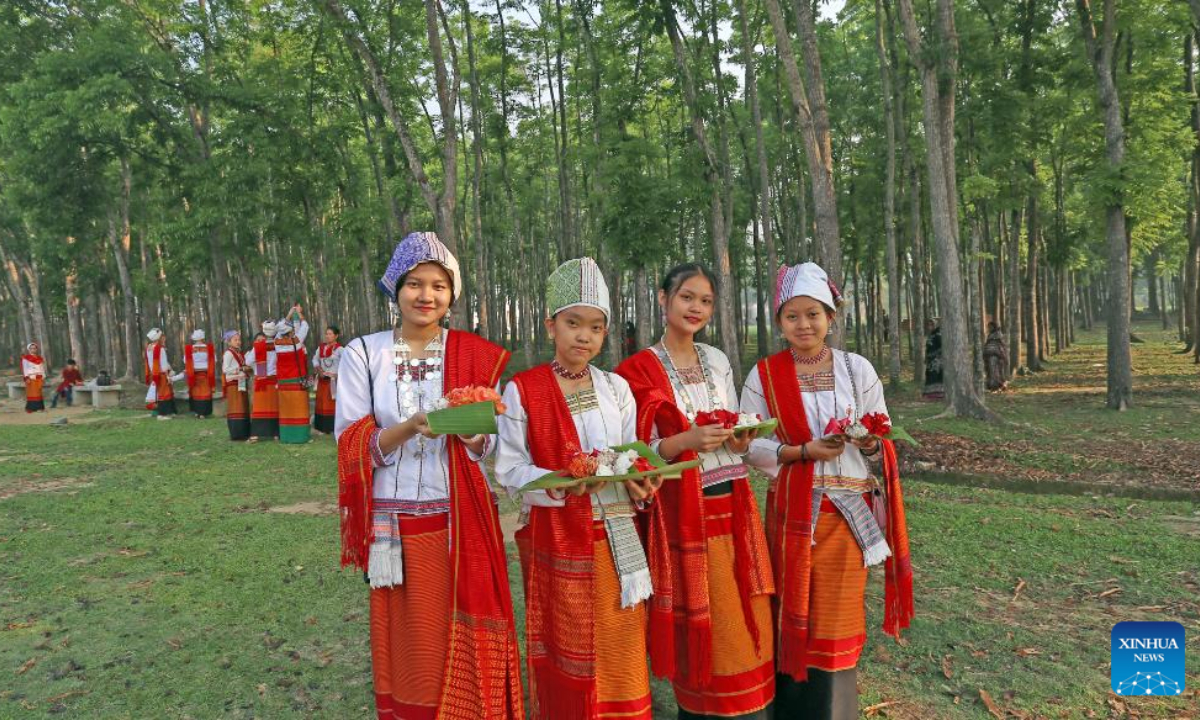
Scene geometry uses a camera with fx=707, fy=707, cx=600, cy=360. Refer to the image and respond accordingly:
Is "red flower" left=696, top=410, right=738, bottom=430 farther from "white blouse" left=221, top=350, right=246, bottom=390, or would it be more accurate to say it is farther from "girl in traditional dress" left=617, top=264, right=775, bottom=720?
"white blouse" left=221, top=350, right=246, bottom=390

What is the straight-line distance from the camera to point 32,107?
50.5ft

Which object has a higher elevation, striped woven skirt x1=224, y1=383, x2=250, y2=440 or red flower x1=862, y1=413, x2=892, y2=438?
red flower x1=862, y1=413, x2=892, y2=438

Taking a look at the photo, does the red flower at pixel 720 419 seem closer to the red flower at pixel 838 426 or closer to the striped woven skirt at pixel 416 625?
the red flower at pixel 838 426

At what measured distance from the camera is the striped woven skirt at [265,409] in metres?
12.4

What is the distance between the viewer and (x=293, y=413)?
12172mm

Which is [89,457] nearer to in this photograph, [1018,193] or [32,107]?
[32,107]

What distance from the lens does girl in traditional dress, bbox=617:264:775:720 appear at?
2795mm

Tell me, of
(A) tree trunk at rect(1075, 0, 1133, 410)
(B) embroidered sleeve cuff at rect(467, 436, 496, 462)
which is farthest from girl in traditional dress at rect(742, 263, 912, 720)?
(A) tree trunk at rect(1075, 0, 1133, 410)

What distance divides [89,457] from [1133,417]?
16.6 meters

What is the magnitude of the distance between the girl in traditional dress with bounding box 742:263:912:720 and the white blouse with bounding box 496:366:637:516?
652mm

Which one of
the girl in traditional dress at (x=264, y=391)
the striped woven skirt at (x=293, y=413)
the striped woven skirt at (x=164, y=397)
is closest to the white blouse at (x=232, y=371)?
the girl in traditional dress at (x=264, y=391)

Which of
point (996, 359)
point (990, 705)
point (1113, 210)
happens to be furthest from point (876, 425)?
point (996, 359)

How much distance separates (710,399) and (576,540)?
91 centimetres

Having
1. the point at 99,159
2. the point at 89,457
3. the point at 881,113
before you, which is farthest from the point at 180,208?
the point at 881,113
